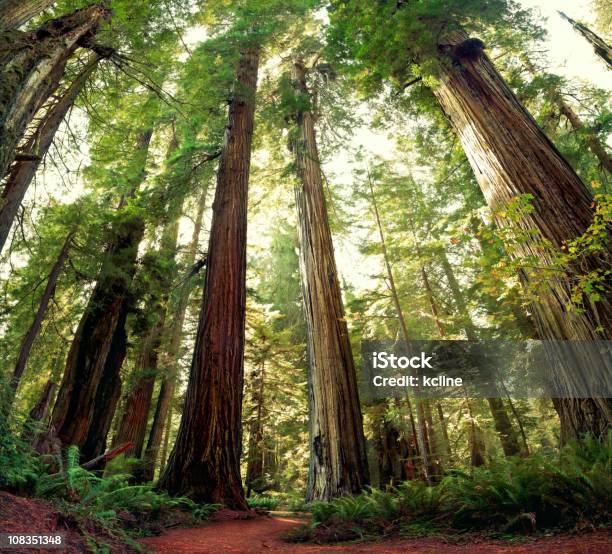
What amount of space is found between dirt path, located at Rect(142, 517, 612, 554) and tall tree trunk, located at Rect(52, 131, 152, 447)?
13.9 ft

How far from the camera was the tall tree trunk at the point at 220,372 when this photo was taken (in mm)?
4902

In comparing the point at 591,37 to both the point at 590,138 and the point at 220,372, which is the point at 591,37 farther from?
the point at 220,372

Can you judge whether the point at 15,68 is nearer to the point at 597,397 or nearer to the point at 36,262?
the point at 597,397

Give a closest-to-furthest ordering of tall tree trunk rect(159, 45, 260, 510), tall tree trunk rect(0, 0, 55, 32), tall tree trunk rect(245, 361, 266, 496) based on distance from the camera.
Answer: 1. tall tree trunk rect(0, 0, 55, 32)
2. tall tree trunk rect(159, 45, 260, 510)
3. tall tree trunk rect(245, 361, 266, 496)

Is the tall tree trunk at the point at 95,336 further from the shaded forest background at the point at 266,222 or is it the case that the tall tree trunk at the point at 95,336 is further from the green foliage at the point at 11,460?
the green foliage at the point at 11,460

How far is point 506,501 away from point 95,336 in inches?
304

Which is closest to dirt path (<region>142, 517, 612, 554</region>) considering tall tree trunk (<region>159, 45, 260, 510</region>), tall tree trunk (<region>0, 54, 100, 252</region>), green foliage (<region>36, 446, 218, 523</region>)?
green foliage (<region>36, 446, 218, 523</region>)

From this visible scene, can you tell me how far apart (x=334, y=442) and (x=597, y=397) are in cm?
365

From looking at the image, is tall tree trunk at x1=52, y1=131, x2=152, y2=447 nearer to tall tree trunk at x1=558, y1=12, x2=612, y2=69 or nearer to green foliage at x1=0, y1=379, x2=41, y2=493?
green foliage at x1=0, y1=379, x2=41, y2=493

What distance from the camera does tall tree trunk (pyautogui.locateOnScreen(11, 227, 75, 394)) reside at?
6.76m

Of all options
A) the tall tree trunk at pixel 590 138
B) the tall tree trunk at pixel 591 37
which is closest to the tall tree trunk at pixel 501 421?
the tall tree trunk at pixel 590 138

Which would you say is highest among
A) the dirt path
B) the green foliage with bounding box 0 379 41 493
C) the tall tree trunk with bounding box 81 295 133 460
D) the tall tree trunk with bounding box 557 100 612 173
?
the tall tree trunk with bounding box 557 100 612 173

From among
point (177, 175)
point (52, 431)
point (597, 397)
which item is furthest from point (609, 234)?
point (177, 175)

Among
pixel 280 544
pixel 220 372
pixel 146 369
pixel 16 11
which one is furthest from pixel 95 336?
pixel 280 544
